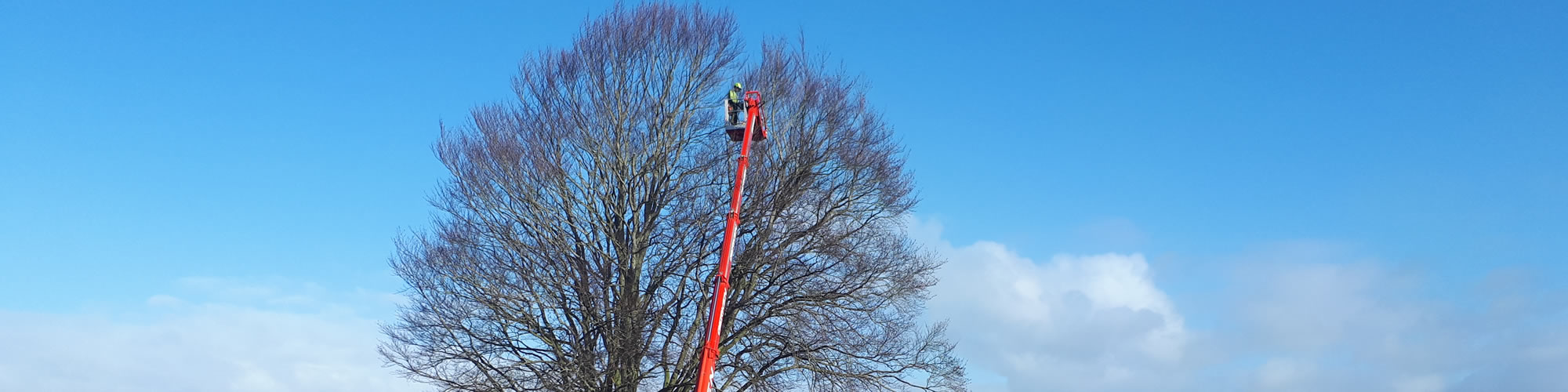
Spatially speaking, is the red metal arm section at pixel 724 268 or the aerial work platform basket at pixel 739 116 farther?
the aerial work platform basket at pixel 739 116

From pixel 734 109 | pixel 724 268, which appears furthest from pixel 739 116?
pixel 724 268

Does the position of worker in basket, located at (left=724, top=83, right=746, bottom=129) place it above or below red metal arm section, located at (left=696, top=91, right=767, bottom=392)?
above

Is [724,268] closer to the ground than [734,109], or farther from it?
closer to the ground

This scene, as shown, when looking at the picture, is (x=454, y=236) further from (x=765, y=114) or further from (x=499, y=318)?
(x=765, y=114)

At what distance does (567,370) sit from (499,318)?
1.25 m

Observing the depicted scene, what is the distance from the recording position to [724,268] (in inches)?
544

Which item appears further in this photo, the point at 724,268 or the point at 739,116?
the point at 739,116

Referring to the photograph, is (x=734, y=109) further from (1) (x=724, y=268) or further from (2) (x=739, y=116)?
(1) (x=724, y=268)

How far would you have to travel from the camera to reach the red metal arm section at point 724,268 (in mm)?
13133

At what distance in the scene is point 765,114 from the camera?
59.6ft

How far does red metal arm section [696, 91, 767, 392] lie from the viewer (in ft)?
43.1

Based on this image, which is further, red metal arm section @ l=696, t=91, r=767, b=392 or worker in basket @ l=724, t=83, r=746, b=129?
worker in basket @ l=724, t=83, r=746, b=129

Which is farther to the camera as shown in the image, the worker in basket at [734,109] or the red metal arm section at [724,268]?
the worker in basket at [734,109]

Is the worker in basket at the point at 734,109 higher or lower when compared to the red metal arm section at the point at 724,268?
higher
